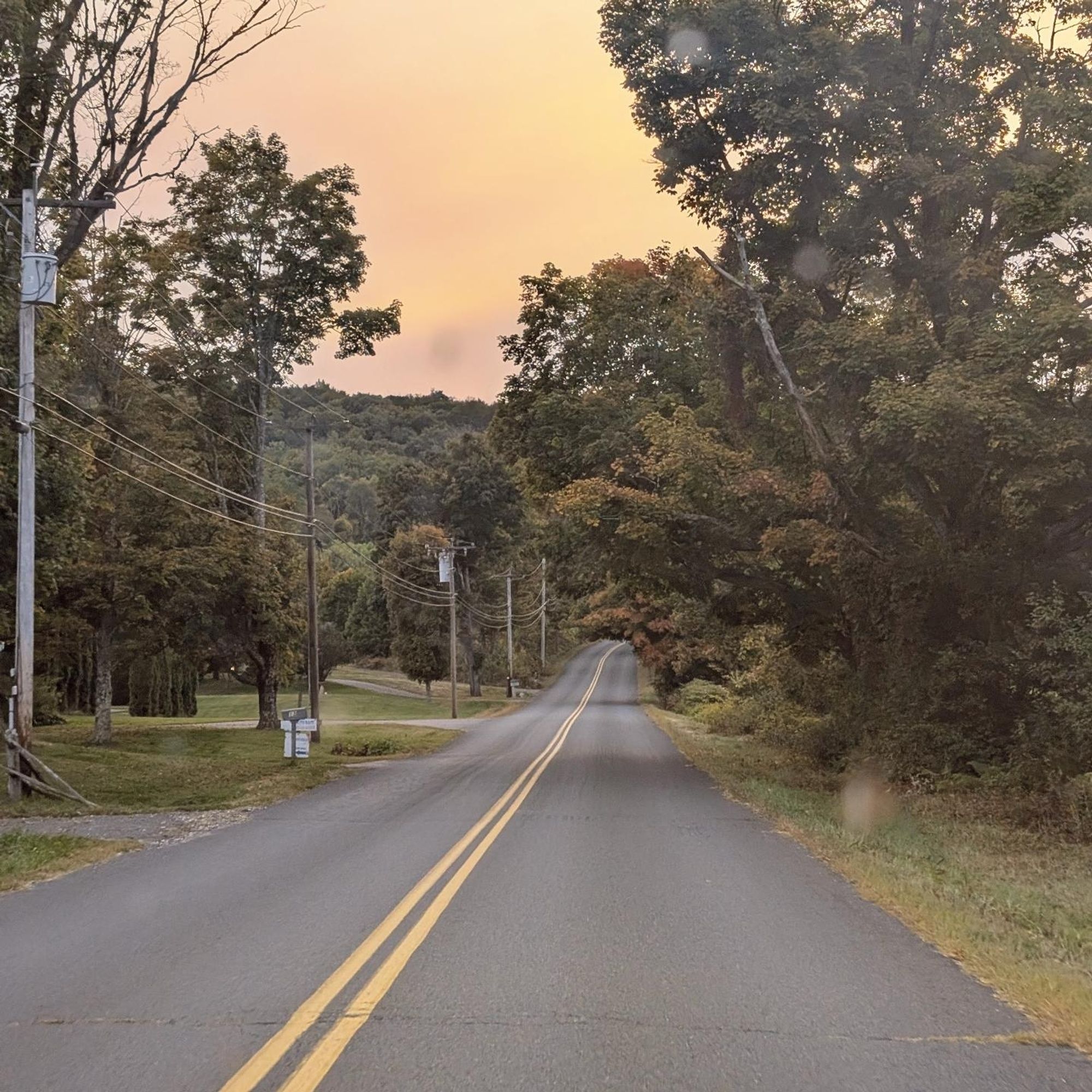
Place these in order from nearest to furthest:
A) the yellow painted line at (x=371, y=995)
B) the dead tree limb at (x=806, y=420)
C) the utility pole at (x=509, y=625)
Result: 1. the yellow painted line at (x=371, y=995)
2. the dead tree limb at (x=806, y=420)
3. the utility pole at (x=509, y=625)

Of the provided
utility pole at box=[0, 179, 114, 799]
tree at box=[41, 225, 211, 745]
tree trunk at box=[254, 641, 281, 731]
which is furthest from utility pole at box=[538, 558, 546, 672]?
utility pole at box=[0, 179, 114, 799]

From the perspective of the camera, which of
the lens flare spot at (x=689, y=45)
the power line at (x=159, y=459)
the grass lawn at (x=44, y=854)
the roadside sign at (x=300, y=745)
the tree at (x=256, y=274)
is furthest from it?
the tree at (x=256, y=274)

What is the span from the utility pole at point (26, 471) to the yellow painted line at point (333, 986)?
763 cm

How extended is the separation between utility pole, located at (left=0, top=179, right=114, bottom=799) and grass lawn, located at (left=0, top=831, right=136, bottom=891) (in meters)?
3.43

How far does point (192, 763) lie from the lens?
2314 centimetres

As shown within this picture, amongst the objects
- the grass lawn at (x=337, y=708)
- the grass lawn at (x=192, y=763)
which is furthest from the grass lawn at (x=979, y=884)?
the grass lawn at (x=337, y=708)

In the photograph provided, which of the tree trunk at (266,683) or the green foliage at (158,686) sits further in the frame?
the green foliage at (158,686)

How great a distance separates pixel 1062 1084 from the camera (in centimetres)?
425

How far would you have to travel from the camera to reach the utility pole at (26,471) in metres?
14.7

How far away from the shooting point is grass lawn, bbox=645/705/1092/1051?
577 cm

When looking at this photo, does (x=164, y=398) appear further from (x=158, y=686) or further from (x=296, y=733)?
(x=158, y=686)

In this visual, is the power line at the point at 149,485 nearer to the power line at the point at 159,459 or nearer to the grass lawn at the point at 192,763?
the power line at the point at 159,459

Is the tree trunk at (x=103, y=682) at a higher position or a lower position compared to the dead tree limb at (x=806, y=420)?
lower

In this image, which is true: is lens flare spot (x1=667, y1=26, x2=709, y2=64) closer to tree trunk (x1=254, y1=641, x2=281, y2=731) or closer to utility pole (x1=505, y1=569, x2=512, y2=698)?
tree trunk (x1=254, y1=641, x2=281, y2=731)
